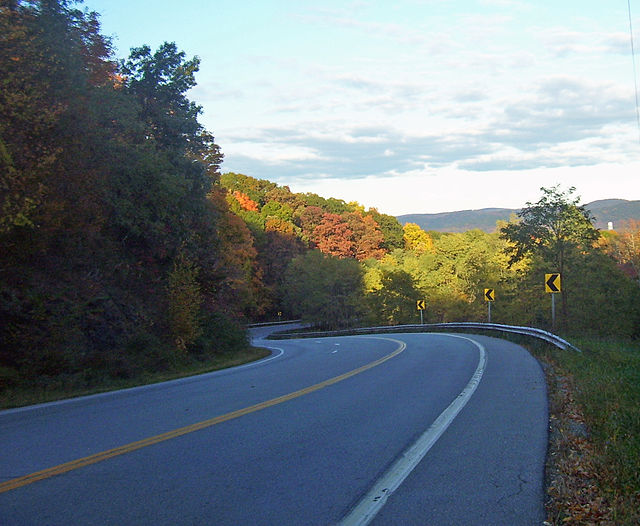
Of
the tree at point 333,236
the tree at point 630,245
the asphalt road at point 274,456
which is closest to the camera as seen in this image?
the asphalt road at point 274,456

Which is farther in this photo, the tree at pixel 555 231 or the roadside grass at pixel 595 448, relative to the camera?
the tree at pixel 555 231

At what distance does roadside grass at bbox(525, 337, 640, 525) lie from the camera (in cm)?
509

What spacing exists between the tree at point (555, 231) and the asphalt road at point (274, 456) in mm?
31361

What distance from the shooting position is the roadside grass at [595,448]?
509cm

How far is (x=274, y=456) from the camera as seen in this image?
6988 millimetres

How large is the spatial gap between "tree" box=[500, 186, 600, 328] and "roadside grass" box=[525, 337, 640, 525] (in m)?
29.9

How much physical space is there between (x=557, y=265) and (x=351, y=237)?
5331 cm

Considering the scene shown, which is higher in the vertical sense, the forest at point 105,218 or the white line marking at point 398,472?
the forest at point 105,218

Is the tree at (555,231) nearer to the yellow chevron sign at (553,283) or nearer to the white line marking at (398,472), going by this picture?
the yellow chevron sign at (553,283)

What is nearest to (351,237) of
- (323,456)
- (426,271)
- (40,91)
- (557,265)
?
(426,271)

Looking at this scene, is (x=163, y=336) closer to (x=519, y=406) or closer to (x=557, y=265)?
(x=519, y=406)

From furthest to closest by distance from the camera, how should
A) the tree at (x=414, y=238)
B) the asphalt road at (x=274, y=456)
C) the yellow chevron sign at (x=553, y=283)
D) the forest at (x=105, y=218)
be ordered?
the tree at (x=414, y=238) < the yellow chevron sign at (x=553, y=283) < the forest at (x=105, y=218) < the asphalt road at (x=274, y=456)

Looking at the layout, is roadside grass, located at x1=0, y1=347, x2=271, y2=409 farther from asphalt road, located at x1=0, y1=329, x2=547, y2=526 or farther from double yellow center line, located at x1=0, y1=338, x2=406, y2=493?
double yellow center line, located at x1=0, y1=338, x2=406, y2=493

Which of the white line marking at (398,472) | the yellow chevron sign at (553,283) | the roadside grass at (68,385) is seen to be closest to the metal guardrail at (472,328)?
the yellow chevron sign at (553,283)
